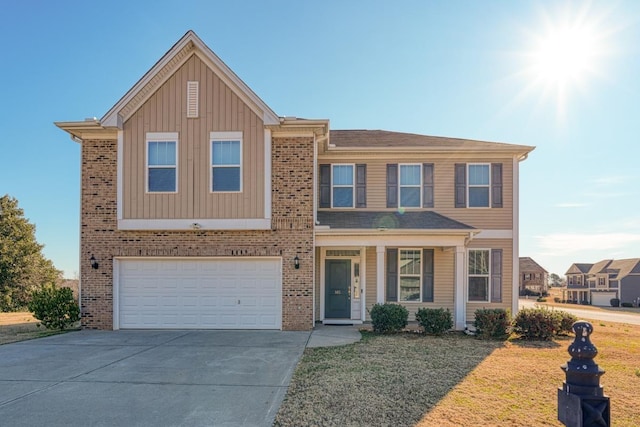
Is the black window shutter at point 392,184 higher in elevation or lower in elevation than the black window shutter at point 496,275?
higher

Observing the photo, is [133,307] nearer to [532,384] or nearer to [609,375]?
[532,384]

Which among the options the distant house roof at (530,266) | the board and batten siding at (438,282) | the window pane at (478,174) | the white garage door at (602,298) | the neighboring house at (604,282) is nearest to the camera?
the board and batten siding at (438,282)

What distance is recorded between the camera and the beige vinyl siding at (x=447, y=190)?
13383 millimetres

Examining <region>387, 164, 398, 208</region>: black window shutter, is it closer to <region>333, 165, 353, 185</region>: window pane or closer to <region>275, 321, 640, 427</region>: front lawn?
<region>333, 165, 353, 185</region>: window pane

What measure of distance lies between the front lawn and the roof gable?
6.78 meters

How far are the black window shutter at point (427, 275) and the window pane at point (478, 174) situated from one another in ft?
9.05

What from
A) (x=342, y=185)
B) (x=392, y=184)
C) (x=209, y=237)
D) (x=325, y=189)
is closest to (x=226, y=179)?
(x=209, y=237)

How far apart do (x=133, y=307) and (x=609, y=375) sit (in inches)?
442

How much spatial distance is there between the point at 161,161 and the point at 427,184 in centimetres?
825

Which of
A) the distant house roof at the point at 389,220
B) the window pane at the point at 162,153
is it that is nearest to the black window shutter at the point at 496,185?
the distant house roof at the point at 389,220

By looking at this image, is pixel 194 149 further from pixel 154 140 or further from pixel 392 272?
pixel 392 272

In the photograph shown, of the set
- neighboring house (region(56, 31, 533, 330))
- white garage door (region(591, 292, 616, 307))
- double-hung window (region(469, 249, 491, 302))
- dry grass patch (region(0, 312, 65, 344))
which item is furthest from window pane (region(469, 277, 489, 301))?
white garage door (region(591, 292, 616, 307))

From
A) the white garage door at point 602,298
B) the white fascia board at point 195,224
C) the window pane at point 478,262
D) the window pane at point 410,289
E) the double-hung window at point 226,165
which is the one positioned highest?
the double-hung window at point 226,165

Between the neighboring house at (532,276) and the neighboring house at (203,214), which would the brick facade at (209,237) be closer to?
the neighboring house at (203,214)
